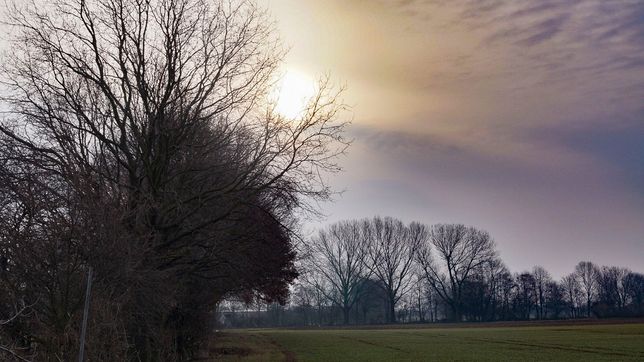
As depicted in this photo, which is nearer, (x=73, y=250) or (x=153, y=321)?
(x=73, y=250)

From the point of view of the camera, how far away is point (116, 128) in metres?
19.2

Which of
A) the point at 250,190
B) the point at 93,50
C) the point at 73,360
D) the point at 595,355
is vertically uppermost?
the point at 93,50

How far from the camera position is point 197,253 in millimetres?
20531

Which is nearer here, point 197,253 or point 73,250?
point 73,250

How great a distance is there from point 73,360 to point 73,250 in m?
1.99

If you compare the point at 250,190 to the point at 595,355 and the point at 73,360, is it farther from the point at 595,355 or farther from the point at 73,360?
the point at 595,355

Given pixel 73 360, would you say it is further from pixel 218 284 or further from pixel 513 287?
pixel 513 287

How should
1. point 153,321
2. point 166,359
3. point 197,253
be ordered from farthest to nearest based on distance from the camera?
point 197,253 < point 166,359 < point 153,321

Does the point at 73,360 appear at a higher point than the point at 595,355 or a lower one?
higher

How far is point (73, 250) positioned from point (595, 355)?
95.3ft

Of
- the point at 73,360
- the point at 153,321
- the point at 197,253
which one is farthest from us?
the point at 197,253

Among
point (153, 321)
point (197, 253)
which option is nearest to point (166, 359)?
point (153, 321)

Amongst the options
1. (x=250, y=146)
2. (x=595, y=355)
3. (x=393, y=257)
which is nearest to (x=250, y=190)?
(x=250, y=146)

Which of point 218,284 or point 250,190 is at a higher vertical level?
point 250,190
